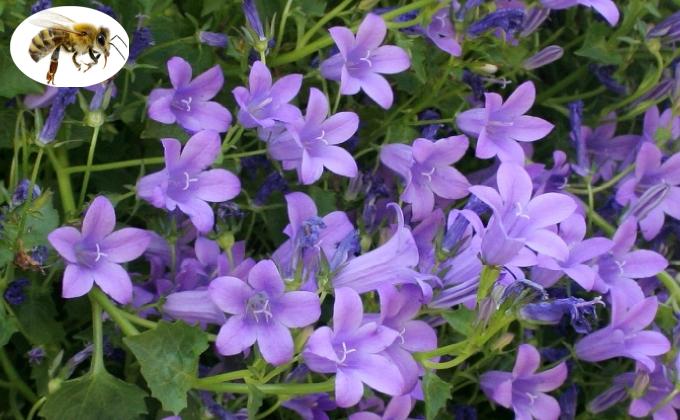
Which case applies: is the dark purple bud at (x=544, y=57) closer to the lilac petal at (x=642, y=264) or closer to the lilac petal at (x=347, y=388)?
the lilac petal at (x=642, y=264)

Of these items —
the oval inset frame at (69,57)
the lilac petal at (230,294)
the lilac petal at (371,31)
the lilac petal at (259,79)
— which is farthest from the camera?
the lilac petal at (371,31)

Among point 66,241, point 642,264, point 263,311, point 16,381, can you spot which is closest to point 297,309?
point 263,311

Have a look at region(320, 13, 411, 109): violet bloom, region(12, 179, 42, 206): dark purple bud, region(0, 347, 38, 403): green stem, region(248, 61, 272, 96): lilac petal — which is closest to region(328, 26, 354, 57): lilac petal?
region(320, 13, 411, 109): violet bloom

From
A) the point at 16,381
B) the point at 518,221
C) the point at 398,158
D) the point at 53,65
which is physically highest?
the point at 53,65

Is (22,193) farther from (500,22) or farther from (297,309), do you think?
(500,22)

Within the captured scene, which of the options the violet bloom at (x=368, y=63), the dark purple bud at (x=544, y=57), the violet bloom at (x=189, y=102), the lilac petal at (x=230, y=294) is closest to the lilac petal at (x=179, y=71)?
the violet bloom at (x=189, y=102)

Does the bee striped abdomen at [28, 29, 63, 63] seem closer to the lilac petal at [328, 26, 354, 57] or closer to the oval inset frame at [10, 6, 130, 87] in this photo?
the oval inset frame at [10, 6, 130, 87]

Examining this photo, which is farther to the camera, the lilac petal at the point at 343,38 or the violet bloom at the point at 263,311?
the lilac petal at the point at 343,38
